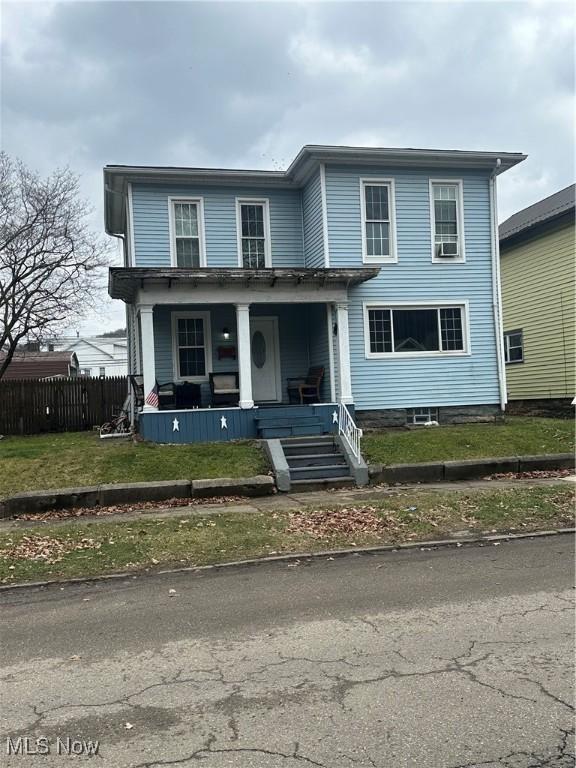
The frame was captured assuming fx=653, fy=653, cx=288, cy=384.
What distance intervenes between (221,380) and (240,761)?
12720mm

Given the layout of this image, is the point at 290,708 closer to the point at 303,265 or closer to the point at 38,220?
the point at 303,265

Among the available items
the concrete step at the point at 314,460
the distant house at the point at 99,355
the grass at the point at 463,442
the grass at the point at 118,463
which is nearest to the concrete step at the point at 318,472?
the concrete step at the point at 314,460

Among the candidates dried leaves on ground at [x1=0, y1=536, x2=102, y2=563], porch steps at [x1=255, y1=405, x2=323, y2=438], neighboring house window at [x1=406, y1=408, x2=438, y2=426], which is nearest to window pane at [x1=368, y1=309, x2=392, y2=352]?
neighboring house window at [x1=406, y1=408, x2=438, y2=426]

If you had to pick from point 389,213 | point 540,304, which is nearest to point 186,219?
point 389,213

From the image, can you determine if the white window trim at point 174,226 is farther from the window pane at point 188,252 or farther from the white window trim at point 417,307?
the white window trim at point 417,307

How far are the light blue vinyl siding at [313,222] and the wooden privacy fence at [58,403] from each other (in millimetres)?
7589

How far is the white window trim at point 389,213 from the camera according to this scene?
1630 cm

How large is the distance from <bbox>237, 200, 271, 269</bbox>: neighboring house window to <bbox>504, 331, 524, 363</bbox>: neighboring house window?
992 cm

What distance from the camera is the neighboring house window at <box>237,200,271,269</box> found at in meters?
17.1

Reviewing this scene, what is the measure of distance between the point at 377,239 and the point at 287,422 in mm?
5512

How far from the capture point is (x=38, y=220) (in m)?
21.9

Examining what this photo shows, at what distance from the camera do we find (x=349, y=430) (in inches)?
543

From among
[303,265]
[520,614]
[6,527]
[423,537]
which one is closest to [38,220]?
[303,265]

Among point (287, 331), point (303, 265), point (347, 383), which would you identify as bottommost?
point (347, 383)
